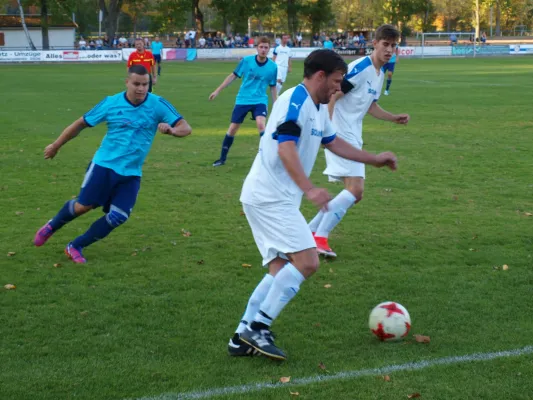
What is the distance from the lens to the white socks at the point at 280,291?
4562mm

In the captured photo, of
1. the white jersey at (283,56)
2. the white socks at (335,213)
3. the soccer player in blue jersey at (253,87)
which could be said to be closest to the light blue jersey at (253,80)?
the soccer player in blue jersey at (253,87)

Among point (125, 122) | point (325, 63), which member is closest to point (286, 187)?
point (325, 63)

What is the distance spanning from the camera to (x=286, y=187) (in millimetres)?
4523

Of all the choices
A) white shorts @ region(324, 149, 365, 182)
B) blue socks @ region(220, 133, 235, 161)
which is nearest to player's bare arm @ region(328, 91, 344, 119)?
white shorts @ region(324, 149, 365, 182)

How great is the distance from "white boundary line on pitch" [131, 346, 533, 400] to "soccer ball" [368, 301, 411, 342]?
0.33m

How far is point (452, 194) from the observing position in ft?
31.5

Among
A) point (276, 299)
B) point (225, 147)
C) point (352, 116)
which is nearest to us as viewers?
point (276, 299)

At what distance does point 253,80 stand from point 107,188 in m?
6.22

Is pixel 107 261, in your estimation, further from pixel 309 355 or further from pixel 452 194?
pixel 452 194

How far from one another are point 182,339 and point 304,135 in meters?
1.58

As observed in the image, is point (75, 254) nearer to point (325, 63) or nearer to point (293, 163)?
point (293, 163)

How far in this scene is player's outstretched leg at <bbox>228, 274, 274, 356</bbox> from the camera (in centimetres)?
462

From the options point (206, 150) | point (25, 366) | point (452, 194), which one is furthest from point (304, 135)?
point (206, 150)

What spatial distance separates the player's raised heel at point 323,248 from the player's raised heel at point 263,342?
2193mm
